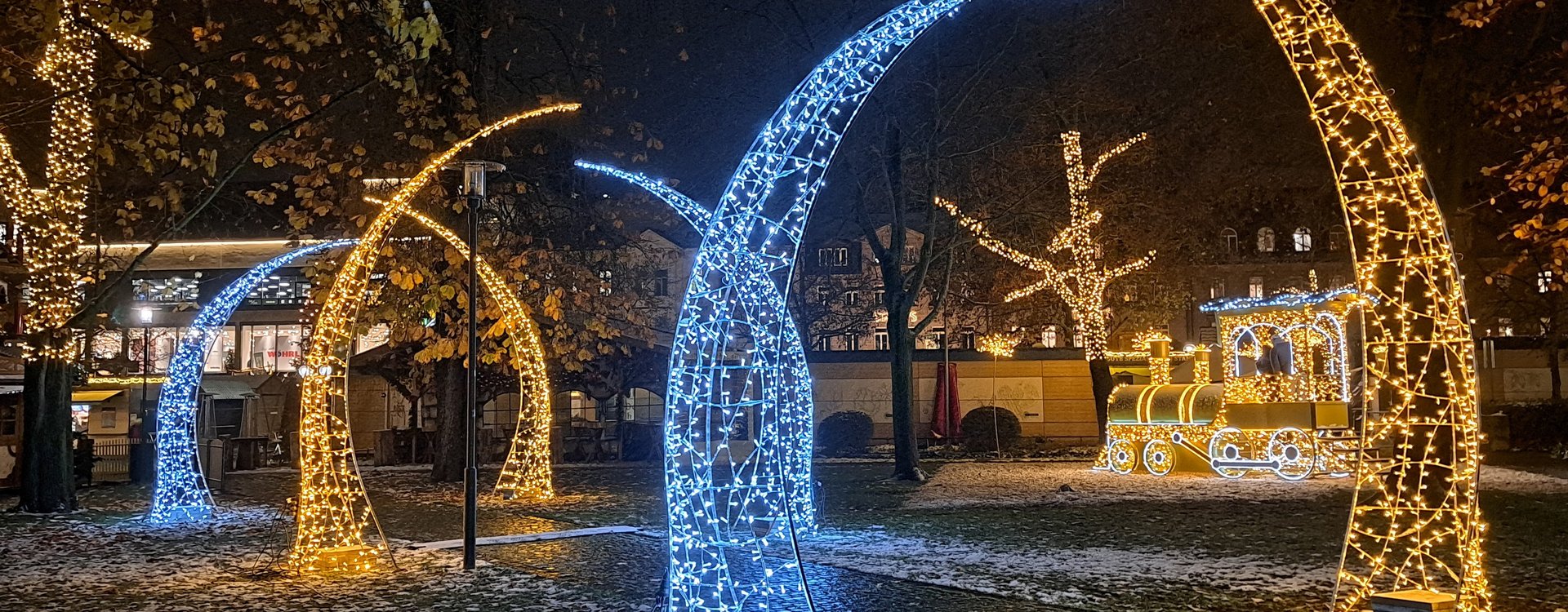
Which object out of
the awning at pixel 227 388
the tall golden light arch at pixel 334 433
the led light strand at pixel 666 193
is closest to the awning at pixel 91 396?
the awning at pixel 227 388

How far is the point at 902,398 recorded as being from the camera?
78.8 feet

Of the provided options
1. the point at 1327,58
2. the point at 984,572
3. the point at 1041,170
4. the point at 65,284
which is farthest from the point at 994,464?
the point at 1327,58

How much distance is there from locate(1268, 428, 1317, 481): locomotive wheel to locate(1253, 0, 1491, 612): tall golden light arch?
1450 centimetres

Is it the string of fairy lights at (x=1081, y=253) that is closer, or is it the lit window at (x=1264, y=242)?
the string of fairy lights at (x=1081, y=253)

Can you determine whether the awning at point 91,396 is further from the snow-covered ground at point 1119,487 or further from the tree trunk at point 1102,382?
the tree trunk at point 1102,382

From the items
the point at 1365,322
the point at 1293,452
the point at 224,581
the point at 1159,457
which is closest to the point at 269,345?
the point at 1159,457

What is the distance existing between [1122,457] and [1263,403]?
3.69 meters

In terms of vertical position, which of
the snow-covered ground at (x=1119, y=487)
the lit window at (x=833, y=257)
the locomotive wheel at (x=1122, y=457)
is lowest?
the snow-covered ground at (x=1119, y=487)

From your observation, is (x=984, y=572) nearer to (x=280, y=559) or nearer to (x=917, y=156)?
(x=280, y=559)

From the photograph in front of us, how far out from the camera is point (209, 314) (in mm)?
18203

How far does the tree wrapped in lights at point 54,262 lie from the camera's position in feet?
55.5

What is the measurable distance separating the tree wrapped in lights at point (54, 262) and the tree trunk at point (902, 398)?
1390 centimetres

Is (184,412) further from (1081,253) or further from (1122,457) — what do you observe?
(1081,253)

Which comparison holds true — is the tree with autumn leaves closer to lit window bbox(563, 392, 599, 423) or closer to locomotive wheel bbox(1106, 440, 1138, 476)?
locomotive wheel bbox(1106, 440, 1138, 476)
